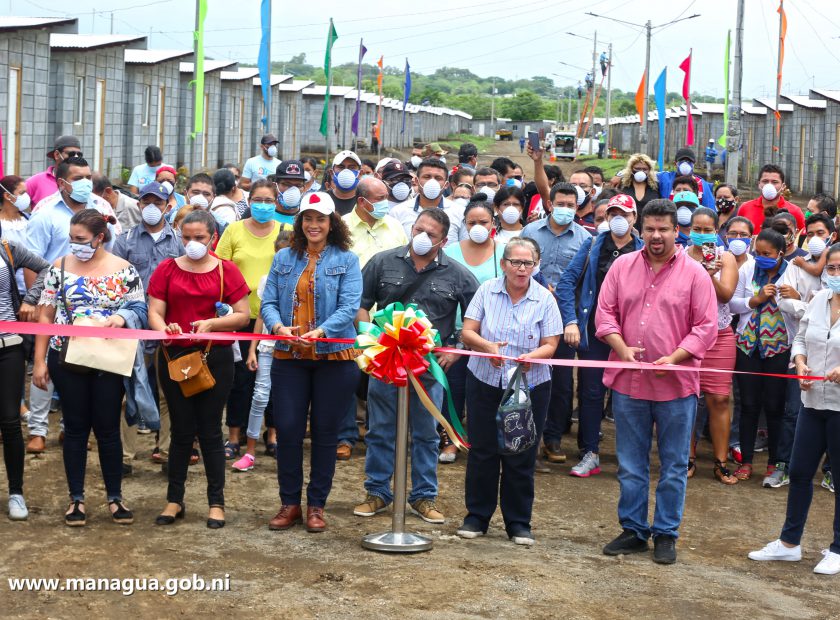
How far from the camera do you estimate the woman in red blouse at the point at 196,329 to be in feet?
25.5

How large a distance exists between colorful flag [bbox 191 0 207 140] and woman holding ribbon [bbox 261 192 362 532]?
1185cm

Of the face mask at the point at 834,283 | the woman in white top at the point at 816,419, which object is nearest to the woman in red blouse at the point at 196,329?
the woman in white top at the point at 816,419

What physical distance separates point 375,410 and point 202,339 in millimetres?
1508

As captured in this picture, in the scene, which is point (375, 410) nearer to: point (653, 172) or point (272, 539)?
point (272, 539)

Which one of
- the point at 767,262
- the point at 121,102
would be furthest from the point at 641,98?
the point at 767,262

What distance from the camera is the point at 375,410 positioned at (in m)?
8.56

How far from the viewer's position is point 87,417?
25.3 feet

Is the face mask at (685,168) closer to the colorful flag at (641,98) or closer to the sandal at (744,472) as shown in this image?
the sandal at (744,472)

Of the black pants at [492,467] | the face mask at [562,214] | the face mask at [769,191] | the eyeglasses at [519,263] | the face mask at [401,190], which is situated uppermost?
the face mask at [769,191]

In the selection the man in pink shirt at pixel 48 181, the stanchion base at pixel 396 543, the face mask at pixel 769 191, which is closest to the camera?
the stanchion base at pixel 396 543

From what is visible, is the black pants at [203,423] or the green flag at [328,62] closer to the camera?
the black pants at [203,423]

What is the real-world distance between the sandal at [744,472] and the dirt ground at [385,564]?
28.5 inches

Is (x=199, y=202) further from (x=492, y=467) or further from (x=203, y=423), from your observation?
(x=492, y=467)

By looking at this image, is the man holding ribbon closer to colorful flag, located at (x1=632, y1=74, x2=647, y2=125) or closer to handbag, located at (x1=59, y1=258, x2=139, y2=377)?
handbag, located at (x1=59, y1=258, x2=139, y2=377)
